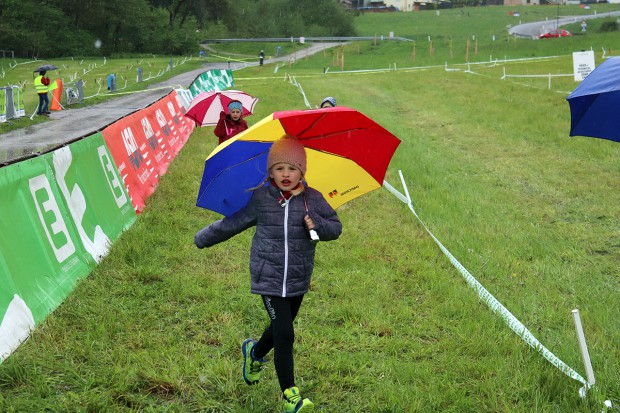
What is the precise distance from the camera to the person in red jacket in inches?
388

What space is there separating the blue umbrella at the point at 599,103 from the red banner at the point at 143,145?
5902 millimetres

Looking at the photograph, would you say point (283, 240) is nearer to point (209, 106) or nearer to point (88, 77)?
point (209, 106)

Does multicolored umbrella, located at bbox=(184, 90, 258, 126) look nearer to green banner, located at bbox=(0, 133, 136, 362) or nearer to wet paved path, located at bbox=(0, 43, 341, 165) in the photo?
wet paved path, located at bbox=(0, 43, 341, 165)

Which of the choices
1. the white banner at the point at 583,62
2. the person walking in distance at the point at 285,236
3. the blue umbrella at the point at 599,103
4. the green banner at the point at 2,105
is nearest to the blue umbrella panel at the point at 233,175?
the person walking in distance at the point at 285,236

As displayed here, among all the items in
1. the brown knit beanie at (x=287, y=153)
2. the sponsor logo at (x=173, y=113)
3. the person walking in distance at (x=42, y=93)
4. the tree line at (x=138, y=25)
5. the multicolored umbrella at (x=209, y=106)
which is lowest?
the tree line at (x=138, y=25)

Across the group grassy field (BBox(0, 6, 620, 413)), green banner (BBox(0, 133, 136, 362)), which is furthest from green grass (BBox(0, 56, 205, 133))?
grassy field (BBox(0, 6, 620, 413))

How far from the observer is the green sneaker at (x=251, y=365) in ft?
14.9

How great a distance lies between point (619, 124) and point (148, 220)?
225 inches

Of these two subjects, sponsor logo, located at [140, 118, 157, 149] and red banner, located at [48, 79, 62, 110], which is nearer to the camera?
sponsor logo, located at [140, 118, 157, 149]

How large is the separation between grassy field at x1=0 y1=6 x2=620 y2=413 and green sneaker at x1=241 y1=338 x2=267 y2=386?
13cm

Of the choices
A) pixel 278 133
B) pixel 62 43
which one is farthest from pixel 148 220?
pixel 62 43

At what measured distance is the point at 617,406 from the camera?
413 cm

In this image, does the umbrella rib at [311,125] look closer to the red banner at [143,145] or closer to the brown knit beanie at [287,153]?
the brown knit beanie at [287,153]

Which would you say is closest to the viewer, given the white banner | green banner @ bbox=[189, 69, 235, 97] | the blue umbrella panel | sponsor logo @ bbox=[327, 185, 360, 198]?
the blue umbrella panel
